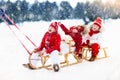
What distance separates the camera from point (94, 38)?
117cm

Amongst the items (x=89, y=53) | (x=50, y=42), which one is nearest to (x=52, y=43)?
(x=50, y=42)

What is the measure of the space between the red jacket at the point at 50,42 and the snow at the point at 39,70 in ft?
0.05

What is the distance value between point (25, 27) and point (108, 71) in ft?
1.13

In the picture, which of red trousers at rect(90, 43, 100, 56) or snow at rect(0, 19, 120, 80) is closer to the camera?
snow at rect(0, 19, 120, 80)

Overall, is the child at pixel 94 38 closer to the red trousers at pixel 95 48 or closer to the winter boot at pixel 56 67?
the red trousers at pixel 95 48

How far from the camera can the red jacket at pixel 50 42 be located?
1.07 meters

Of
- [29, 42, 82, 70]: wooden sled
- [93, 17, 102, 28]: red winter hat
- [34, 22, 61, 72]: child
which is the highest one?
[93, 17, 102, 28]: red winter hat

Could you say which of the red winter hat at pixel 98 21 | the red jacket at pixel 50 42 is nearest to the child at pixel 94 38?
the red winter hat at pixel 98 21

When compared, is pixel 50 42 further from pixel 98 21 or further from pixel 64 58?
pixel 98 21

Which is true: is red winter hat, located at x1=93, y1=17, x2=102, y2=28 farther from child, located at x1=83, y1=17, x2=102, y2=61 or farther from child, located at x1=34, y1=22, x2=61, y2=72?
child, located at x1=34, y1=22, x2=61, y2=72

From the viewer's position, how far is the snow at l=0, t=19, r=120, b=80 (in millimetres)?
1035

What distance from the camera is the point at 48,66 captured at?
1076mm

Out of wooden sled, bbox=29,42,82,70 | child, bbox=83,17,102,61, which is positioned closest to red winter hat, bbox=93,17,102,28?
child, bbox=83,17,102,61

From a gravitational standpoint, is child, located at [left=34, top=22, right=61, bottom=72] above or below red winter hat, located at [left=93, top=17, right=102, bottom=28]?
below
